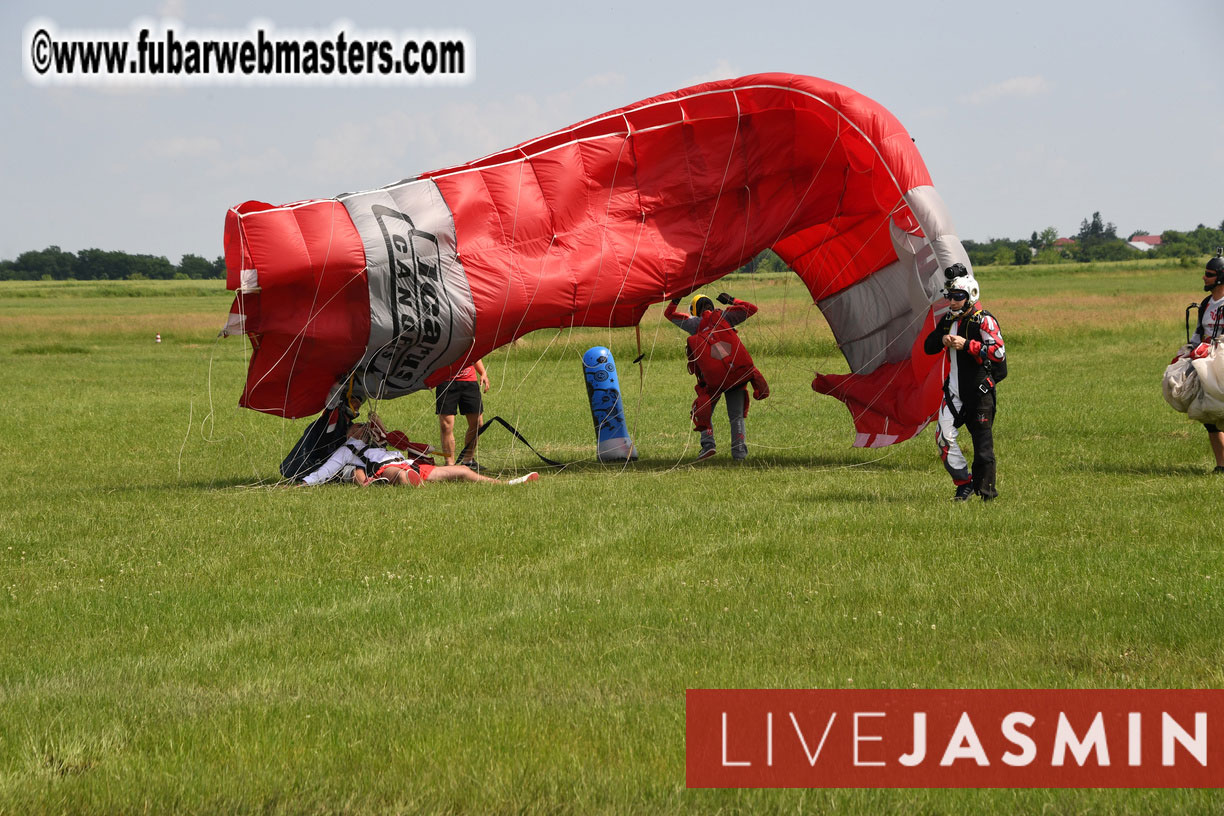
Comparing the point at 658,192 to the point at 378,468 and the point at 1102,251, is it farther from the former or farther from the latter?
the point at 1102,251

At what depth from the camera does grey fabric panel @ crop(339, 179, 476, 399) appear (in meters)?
11.9

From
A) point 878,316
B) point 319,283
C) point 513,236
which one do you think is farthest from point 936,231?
point 319,283

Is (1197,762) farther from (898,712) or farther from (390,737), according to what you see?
(390,737)

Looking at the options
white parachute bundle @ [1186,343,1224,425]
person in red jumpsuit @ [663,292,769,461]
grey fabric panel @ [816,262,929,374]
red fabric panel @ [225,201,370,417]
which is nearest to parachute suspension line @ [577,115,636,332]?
person in red jumpsuit @ [663,292,769,461]

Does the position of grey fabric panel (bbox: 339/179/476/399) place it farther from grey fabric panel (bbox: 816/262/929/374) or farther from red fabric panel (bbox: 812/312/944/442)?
grey fabric panel (bbox: 816/262/929/374)

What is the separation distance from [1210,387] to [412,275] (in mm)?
7734

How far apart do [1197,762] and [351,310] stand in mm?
9170

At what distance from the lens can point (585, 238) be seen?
12703 millimetres

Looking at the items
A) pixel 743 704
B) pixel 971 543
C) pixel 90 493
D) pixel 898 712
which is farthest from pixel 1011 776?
pixel 90 493

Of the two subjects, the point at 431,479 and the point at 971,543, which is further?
the point at 431,479

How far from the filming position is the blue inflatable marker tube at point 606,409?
14.9m

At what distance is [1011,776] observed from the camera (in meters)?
4.60

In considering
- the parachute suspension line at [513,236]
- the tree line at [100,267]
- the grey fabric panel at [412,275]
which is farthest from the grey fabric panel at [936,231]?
the tree line at [100,267]

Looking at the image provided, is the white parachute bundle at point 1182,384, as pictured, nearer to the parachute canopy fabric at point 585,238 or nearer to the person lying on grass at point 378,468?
the parachute canopy fabric at point 585,238
